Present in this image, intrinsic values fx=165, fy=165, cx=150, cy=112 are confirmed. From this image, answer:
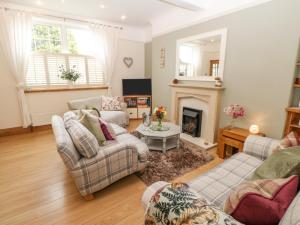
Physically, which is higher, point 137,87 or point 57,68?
point 57,68

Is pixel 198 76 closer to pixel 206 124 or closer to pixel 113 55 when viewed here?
pixel 206 124

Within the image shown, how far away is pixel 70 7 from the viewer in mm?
3742

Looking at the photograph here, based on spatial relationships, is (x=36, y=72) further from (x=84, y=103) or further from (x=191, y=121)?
(x=191, y=121)

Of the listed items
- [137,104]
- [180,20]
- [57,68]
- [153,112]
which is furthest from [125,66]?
[153,112]

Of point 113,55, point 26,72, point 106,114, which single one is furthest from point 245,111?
point 26,72

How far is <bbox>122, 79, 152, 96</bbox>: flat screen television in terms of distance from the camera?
5.11 m

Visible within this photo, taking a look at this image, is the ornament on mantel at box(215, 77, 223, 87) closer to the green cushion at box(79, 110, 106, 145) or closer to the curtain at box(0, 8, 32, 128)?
the green cushion at box(79, 110, 106, 145)

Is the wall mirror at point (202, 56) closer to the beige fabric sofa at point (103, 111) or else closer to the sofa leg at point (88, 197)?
the beige fabric sofa at point (103, 111)

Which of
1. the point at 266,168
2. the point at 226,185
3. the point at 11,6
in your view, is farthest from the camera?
the point at 11,6

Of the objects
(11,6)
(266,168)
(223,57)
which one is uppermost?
(11,6)

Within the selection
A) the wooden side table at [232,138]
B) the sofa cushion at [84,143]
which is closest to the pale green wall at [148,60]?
the wooden side table at [232,138]

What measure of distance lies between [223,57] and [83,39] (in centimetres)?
359

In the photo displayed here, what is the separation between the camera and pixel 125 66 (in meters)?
5.27

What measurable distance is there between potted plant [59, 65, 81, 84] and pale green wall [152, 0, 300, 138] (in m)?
3.33
